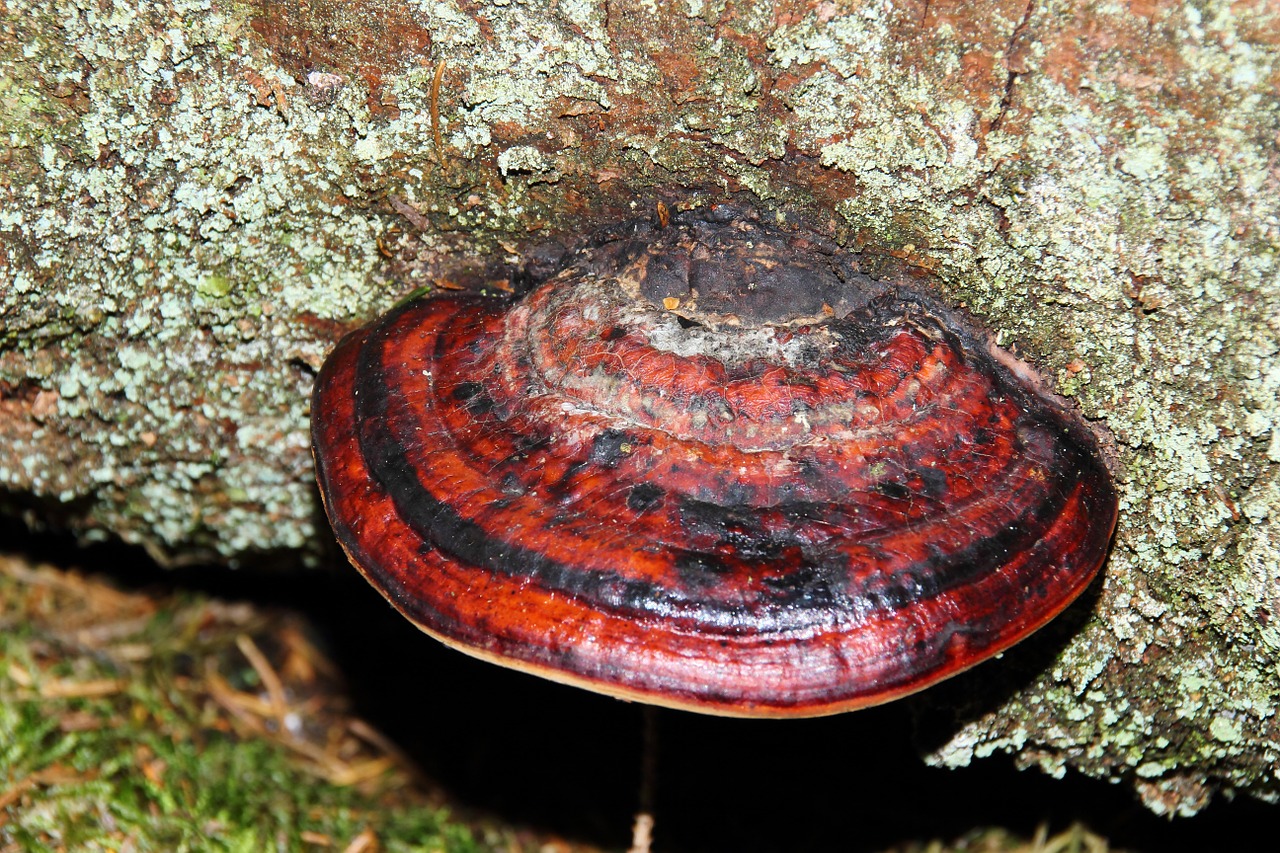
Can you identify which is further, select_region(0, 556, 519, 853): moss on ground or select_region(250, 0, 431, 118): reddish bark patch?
select_region(0, 556, 519, 853): moss on ground

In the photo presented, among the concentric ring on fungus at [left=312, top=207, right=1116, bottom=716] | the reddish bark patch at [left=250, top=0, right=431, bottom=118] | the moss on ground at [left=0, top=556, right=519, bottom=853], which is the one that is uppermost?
the reddish bark patch at [left=250, top=0, right=431, bottom=118]

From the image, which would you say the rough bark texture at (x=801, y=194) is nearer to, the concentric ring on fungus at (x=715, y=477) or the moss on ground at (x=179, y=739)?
the concentric ring on fungus at (x=715, y=477)

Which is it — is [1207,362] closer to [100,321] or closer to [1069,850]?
[1069,850]

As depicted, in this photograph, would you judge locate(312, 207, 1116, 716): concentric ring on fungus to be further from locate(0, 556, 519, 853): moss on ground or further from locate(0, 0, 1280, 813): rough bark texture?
locate(0, 556, 519, 853): moss on ground

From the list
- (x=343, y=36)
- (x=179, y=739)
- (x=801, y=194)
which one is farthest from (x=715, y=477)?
(x=179, y=739)

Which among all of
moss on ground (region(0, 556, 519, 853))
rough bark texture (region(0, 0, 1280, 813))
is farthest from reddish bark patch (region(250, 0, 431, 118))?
moss on ground (region(0, 556, 519, 853))

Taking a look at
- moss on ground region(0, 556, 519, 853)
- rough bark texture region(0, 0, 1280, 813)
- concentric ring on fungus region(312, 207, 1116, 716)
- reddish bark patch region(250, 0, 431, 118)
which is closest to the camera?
concentric ring on fungus region(312, 207, 1116, 716)

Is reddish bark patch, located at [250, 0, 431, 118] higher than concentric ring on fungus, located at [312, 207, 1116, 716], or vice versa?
reddish bark patch, located at [250, 0, 431, 118]

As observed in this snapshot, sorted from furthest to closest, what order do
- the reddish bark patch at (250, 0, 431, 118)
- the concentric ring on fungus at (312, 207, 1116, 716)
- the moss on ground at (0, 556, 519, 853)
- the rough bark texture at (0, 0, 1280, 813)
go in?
the moss on ground at (0, 556, 519, 853), the reddish bark patch at (250, 0, 431, 118), the rough bark texture at (0, 0, 1280, 813), the concentric ring on fungus at (312, 207, 1116, 716)
